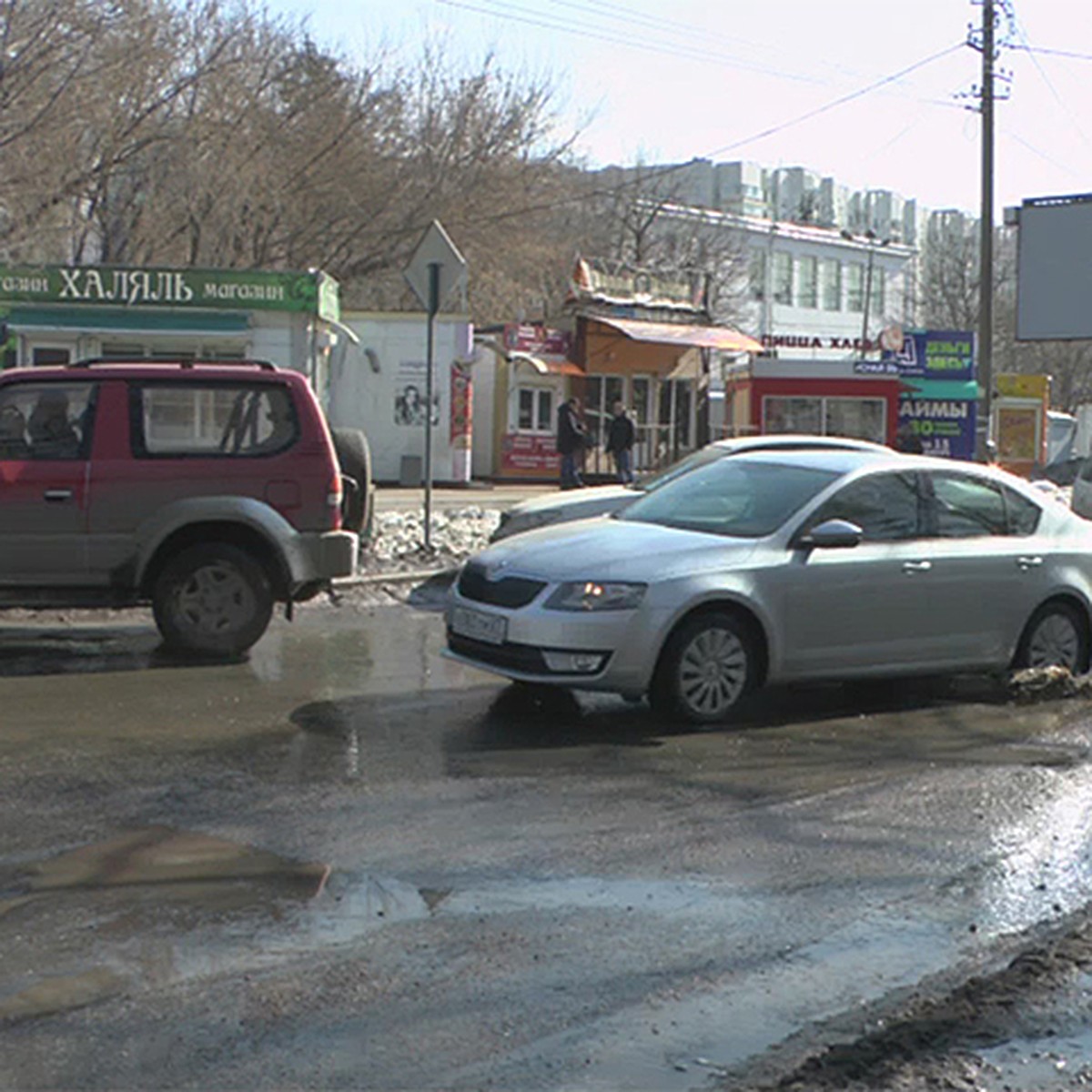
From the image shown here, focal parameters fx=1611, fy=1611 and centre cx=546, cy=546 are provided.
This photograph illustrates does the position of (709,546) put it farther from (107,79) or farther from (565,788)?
(107,79)

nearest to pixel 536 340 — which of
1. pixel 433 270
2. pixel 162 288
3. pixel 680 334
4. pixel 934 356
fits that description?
pixel 680 334

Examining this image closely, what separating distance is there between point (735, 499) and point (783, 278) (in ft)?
197

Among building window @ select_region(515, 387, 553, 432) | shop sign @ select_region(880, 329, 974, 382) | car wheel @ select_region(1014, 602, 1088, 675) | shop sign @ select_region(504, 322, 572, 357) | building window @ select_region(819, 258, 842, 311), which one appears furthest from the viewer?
building window @ select_region(819, 258, 842, 311)

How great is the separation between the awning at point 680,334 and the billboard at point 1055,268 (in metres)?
7.42

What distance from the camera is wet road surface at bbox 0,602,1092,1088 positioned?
4.28 meters

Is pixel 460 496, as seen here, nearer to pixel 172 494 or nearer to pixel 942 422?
pixel 942 422

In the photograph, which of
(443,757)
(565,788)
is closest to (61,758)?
(443,757)

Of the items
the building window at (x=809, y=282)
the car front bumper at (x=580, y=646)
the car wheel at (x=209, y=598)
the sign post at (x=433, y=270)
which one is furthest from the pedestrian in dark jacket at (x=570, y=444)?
the building window at (x=809, y=282)

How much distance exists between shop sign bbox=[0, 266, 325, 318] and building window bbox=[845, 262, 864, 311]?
1964 inches

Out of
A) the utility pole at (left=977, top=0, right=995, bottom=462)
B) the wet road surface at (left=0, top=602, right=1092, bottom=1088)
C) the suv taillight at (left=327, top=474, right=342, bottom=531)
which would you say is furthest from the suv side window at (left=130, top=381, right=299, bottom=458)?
the utility pole at (left=977, top=0, right=995, bottom=462)

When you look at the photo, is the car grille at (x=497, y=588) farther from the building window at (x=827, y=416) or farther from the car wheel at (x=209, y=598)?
the building window at (x=827, y=416)

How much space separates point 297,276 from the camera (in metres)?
25.2

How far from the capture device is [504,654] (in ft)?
28.5

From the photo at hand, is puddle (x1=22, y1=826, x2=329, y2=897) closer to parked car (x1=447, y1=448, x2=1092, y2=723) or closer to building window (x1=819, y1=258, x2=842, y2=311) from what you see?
parked car (x1=447, y1=448, x2=1092, y2=723)
